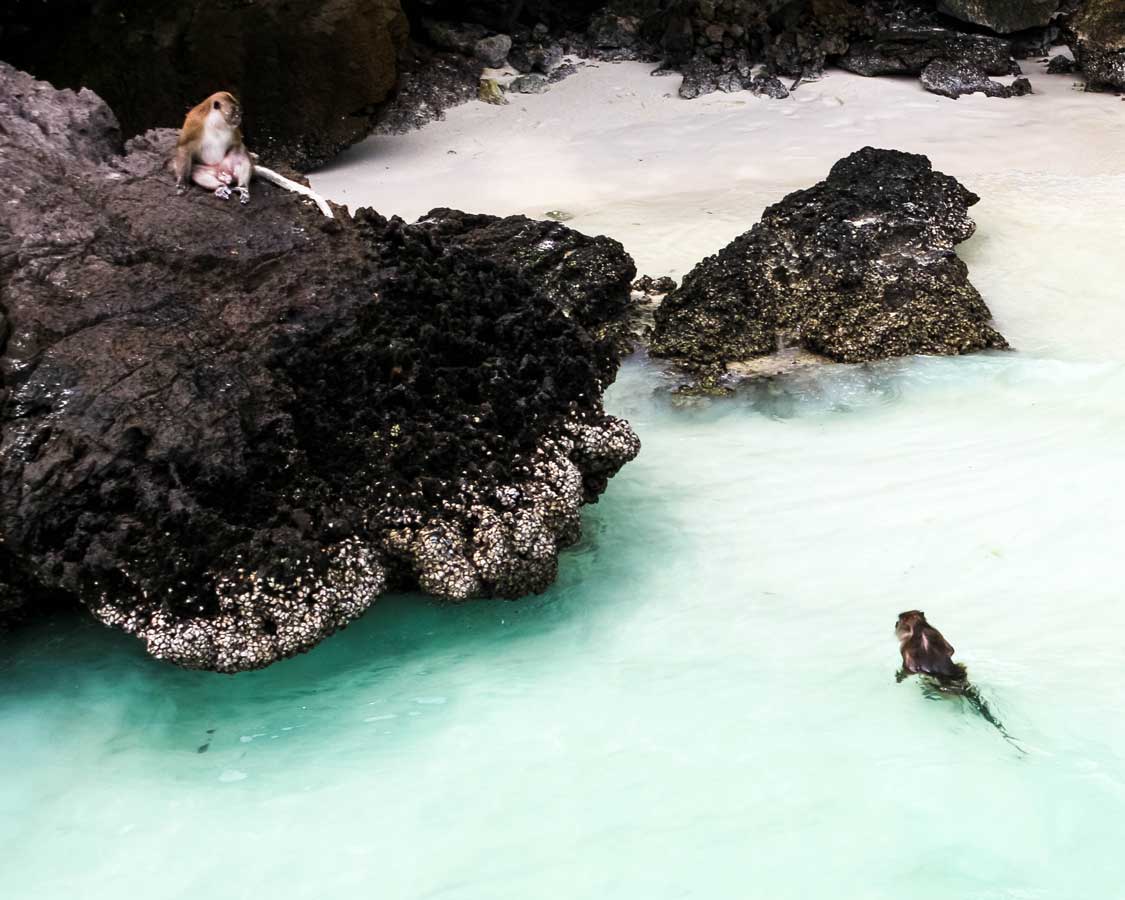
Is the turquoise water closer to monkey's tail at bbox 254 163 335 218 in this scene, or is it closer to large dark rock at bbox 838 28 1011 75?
monkey's tail at bbox 254 163 335 218

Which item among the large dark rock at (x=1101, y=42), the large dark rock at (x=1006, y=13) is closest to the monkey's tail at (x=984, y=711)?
the large dark rock at (x=1101, y=42)

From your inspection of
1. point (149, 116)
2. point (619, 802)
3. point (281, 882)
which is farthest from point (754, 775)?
point (149, 116)

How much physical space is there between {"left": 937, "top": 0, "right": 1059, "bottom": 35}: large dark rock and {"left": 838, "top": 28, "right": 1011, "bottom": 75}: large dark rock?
284 millimetres

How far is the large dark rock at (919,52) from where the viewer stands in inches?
427

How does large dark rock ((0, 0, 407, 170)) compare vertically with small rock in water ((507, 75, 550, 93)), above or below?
above

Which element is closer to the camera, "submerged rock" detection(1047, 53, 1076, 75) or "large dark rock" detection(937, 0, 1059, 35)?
"submerged rock" detection(1047, 53, 1076, 75)

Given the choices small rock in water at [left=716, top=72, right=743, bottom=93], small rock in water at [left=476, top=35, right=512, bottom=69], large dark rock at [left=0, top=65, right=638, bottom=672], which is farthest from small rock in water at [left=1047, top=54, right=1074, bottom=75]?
large dark rock at [left=0, top=65, right=638, bottom=672]

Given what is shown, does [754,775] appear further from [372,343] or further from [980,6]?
[980,6]

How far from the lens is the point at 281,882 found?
11.5 feet

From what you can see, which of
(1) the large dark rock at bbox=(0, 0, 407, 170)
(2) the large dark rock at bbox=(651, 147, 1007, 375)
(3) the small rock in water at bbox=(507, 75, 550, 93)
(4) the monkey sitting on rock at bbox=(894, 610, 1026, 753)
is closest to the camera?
(4) the monkey sitting on rock at bbox=(894, 610, 1026, 753)

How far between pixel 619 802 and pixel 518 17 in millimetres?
9932

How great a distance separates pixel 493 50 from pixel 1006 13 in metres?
4.94

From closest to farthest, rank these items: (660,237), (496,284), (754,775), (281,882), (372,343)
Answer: (281,882)
(754,775)
(372,343)
(496,284)
(660,237)

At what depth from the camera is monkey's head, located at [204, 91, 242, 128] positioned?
5125mm
